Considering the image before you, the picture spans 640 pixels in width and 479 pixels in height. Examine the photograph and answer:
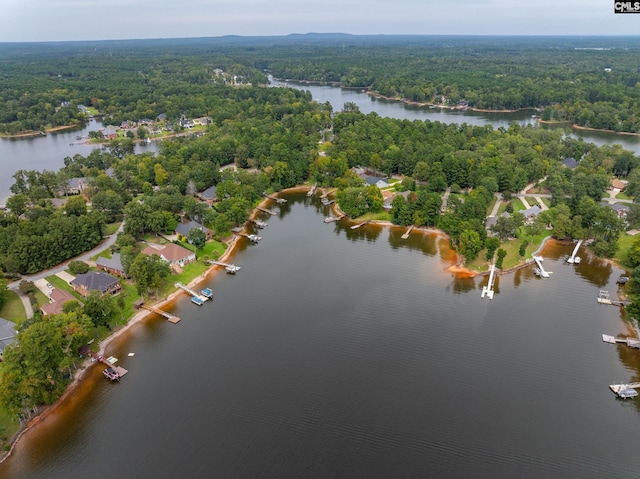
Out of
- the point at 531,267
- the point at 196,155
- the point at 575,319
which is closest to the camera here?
the point at 575,319

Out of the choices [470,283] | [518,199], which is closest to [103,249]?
[470,283]

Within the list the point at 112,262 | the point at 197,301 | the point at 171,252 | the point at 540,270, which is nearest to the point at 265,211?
the point at 171,252

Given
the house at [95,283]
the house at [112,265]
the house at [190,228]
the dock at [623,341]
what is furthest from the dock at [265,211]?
the dock at [623,341]

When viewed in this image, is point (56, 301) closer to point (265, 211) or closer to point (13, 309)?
point (13, 309)

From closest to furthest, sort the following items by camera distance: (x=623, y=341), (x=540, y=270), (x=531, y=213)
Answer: (x=623, y=341), (x=540, y=270), (x=531, y=213)

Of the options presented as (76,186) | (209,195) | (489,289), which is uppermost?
(76,186)

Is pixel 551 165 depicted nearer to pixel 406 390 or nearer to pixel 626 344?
pixel 626 344

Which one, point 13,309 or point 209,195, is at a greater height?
point 209,195
